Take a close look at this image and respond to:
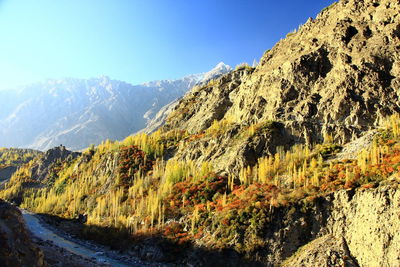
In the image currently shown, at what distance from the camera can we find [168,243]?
42250 mm

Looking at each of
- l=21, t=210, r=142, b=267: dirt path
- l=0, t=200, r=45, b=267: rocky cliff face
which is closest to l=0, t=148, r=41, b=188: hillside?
l=21, t=210, r=142, b=267: dirt path

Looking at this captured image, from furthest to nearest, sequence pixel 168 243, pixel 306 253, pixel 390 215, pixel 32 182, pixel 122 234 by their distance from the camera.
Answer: pixel 32 182 → pixel 122 234 → pixel 168 243 → pixel 306 253 → pixel 390 215

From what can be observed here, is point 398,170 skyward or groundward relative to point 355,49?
groundward

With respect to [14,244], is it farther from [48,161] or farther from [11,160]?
[11,160]

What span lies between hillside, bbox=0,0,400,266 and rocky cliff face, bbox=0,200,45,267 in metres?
19.1

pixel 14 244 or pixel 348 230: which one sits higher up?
pixel 348 230

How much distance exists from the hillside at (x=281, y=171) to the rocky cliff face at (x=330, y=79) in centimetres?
24

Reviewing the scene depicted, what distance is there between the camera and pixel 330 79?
6059 centimetres

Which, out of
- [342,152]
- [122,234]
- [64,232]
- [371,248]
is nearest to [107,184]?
[64,232]

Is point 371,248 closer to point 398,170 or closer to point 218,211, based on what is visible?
point 398,170

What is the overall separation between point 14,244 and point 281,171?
35.5 m

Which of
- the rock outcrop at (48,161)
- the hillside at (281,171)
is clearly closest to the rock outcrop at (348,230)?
the hillside at (281,171)

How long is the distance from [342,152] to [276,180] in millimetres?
11455

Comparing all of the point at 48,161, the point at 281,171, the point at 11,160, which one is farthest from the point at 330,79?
the point at 11,160
